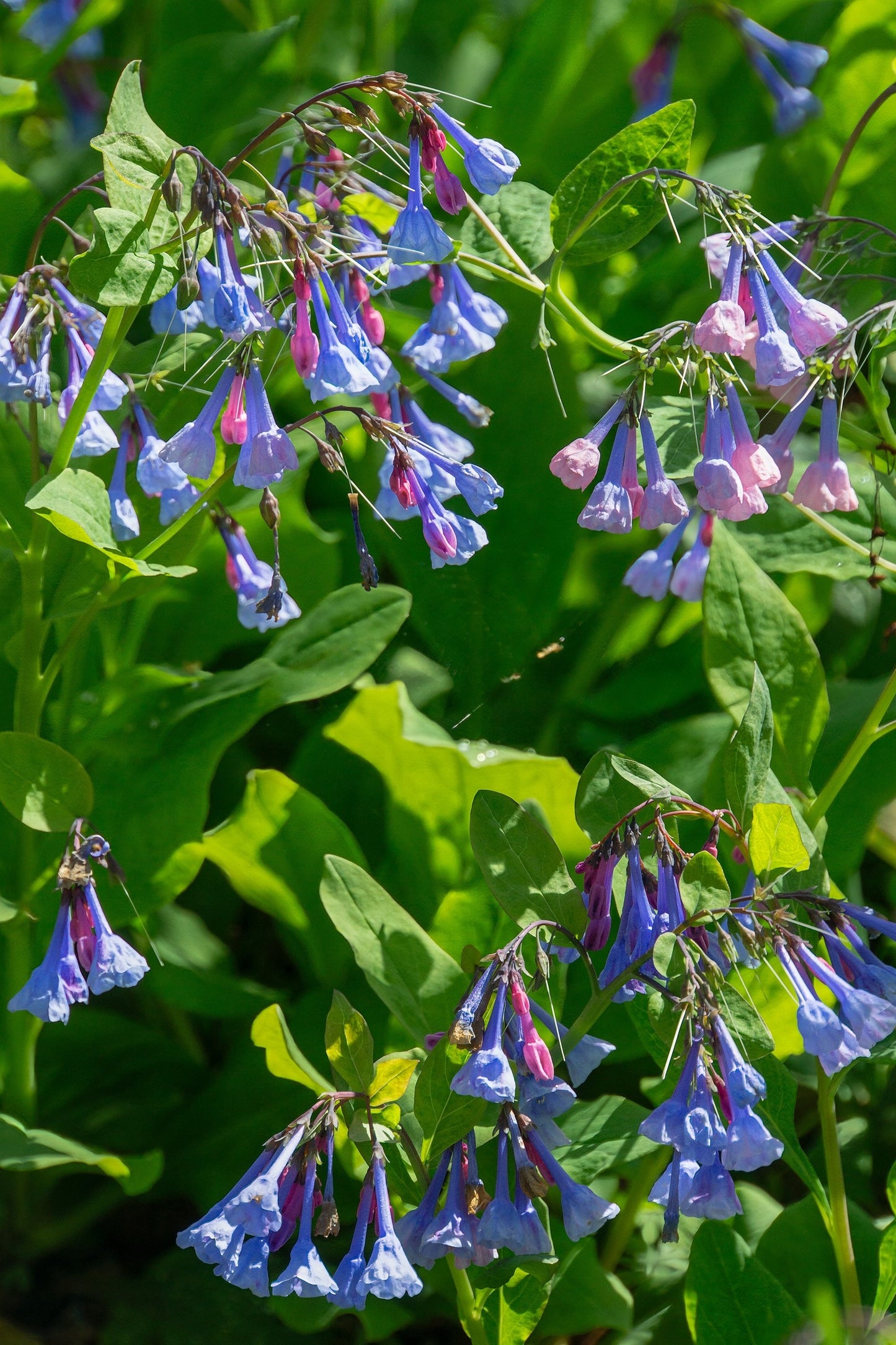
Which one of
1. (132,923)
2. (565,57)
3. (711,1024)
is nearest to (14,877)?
(132,923)

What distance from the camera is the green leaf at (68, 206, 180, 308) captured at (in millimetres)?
688

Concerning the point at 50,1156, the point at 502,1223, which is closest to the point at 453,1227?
the point at 502,1223

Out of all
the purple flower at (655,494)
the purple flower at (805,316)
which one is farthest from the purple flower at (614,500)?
the purple flower at (805,316)

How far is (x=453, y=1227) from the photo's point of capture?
0.65 m

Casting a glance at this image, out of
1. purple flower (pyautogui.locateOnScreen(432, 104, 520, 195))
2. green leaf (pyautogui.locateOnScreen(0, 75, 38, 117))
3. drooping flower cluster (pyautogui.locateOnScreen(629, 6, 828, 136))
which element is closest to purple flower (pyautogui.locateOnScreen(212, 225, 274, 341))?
purple flower (pyautogui.locateOnScreen(432, 104, 520, 195))

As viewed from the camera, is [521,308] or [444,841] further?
[521,308]

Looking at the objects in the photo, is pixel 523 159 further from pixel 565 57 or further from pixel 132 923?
pixel 132 923

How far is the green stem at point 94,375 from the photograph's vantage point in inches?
29.9

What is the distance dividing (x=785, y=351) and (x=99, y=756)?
2.23 feet

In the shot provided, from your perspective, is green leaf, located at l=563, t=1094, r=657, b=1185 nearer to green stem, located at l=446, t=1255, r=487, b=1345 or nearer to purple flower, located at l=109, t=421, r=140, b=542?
green stem, located at l=446, t=1255, r=487, b=1345

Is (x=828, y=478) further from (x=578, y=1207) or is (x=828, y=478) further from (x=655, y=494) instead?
(x=578, y=1207)

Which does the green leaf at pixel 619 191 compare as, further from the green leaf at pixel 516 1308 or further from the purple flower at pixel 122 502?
the green leaf at pixel 516 1308

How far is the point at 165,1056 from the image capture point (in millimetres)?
1151

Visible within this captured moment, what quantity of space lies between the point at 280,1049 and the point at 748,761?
0.37 metres
